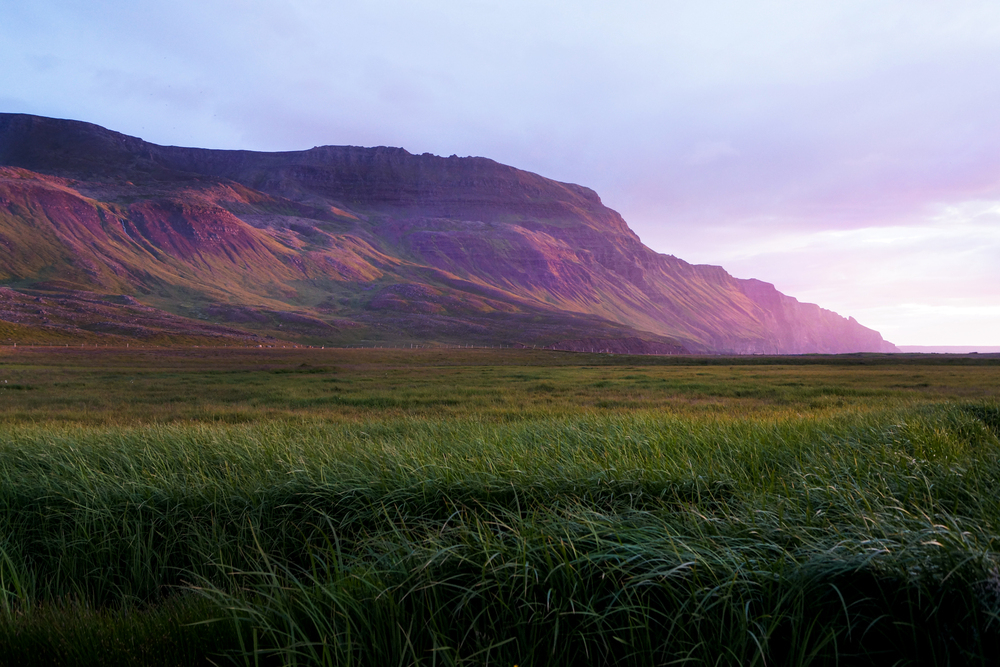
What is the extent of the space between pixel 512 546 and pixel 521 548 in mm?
317

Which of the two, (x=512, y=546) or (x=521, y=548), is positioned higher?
(x=521, y=548)

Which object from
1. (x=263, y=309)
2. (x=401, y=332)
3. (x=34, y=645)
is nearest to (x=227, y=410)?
(x=34, y=645)

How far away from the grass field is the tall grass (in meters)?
0.02

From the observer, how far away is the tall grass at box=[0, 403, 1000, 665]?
2.65 meters

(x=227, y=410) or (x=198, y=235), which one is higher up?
(x=198, y=235)

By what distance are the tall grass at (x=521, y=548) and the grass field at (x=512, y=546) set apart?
0.08ft

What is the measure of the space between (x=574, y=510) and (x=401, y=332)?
134429mm

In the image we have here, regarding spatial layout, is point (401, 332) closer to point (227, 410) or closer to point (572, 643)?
point (227, 410)

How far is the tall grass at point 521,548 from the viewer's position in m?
2.65

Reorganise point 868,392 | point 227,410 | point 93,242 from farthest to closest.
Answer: point 93,242 → point 868,392 → point 227,410

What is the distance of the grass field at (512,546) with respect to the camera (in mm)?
2662

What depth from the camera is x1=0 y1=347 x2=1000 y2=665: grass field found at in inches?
105

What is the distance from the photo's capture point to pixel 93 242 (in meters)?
165

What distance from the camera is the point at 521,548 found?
3090 millimetres
